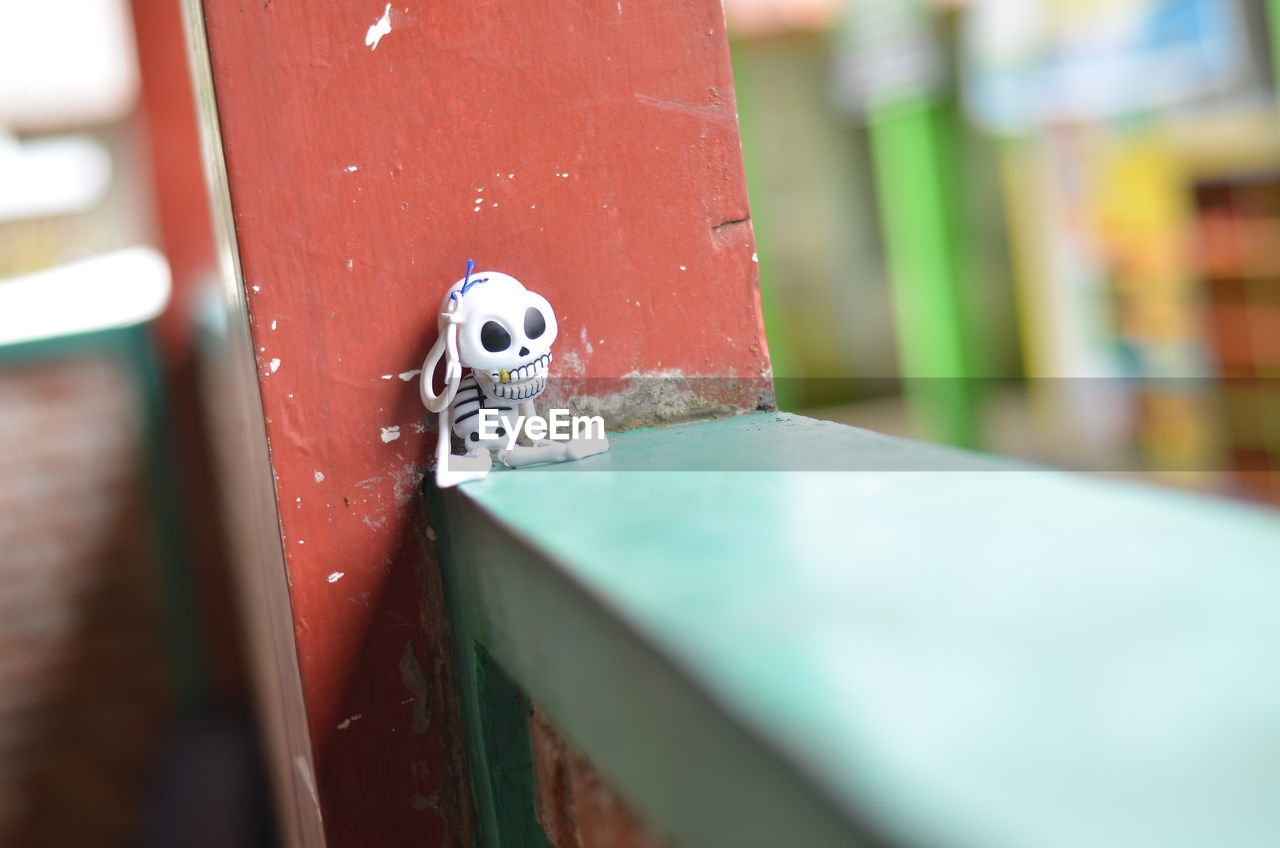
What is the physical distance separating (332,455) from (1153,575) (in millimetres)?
693

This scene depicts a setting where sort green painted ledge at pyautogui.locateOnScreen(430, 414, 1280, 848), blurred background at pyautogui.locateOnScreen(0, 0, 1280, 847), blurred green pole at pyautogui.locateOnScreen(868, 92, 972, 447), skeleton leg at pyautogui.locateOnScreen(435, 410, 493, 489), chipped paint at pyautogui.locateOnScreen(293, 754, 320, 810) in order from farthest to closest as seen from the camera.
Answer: blurred green pole at pyautogui.locateOnScreen(868, 92, 972, 447)
blurred background at pyautogui.locateOnScreen(0, 0, 1280, 847)
chipped paint at pyautogui.locateOnScreen(293, 754, 320, 810)
skeleton leg at pyautogui.locateOnScreen(435, 410, 493, 489)
green painted ledge at pyautogui.locateOnScreen(430, 414, 1280, 848)

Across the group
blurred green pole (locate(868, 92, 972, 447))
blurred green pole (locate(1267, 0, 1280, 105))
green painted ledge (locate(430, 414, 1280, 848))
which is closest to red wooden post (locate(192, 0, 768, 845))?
green painted ledge (locate(430, 414, 1280, 848))

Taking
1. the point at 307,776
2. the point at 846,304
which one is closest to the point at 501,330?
the point at 307,776

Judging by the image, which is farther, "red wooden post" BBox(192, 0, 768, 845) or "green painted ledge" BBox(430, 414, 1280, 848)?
"red wooden post" BBox(192, 0, 768, 845)

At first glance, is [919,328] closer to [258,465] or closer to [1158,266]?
[1158,266]

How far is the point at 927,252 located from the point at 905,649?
5.79 metres

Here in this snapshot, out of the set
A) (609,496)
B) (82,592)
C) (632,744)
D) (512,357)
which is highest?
(512,357)

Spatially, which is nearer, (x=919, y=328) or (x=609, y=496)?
(x=609, y=496)

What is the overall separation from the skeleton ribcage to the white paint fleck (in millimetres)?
300

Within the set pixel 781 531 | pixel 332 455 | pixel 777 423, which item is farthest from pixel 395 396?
pixel 781 531

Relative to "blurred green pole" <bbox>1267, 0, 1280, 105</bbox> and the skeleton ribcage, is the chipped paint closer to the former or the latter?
the skeleton ribcage

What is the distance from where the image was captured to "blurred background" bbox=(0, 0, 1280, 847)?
3518 millimetres

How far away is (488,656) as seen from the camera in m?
1.00

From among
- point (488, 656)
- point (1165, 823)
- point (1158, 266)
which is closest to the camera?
point (1165, 823)
